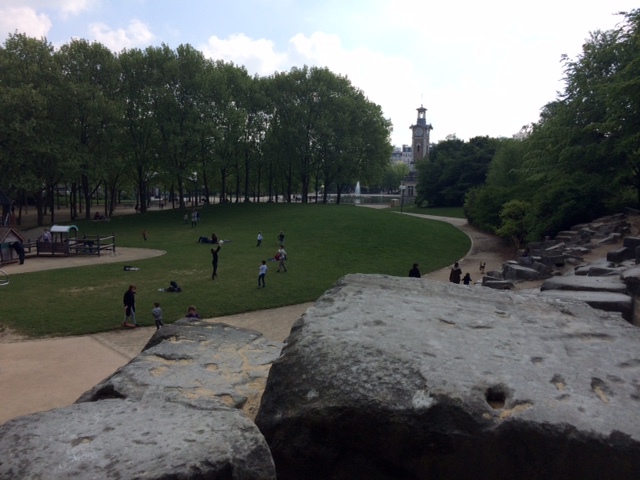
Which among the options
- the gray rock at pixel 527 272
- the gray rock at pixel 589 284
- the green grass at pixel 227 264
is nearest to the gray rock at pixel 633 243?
the gray rock at pixel 527 272

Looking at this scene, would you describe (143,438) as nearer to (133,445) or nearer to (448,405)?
(133,445)

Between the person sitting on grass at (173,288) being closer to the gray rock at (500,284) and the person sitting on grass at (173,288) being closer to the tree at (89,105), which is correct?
the gray rock at (500,284)

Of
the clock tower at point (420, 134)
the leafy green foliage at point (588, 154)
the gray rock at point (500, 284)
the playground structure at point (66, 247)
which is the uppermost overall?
the clock tower at point (420, 134)

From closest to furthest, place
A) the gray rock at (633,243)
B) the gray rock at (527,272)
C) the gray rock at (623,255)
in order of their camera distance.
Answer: the gray rock at (633,243) < the gray rock at (623,255) < the gray rock at (527,272)

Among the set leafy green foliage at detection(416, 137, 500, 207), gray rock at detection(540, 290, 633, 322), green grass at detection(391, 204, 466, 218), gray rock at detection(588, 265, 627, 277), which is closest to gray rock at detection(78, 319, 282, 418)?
gray rock at detection(540, 290, 633, 322)

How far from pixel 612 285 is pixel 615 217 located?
2093 cm

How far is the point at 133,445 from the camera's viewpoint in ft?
10.9

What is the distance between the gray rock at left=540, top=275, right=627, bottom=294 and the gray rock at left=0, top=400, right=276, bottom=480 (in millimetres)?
8058

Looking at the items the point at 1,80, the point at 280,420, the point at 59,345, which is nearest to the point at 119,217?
the point at 1,80

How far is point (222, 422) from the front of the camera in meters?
3.71

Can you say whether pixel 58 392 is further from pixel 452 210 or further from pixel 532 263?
pixel 452 210

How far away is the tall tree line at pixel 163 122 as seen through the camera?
42.4 metres

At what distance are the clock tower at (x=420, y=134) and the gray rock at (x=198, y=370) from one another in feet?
354

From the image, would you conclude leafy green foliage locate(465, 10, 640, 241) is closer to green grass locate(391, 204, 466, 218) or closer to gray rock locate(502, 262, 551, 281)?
gray rock locate(502, 262, 551, 281)
